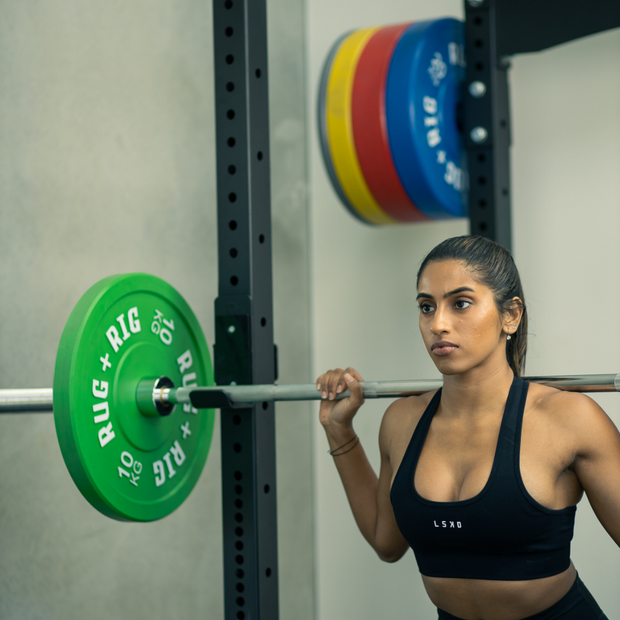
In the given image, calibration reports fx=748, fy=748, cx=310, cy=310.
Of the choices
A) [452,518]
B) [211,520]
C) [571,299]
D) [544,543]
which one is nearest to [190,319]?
[452,518]

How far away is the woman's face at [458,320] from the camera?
115 cm

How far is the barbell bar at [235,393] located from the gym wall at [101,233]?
0.50m

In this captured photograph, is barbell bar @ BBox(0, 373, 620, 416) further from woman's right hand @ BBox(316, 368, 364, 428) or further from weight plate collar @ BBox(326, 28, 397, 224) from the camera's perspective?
weight plate collar @ BBox(326, 28, 397, 224)

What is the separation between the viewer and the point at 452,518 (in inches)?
45.9

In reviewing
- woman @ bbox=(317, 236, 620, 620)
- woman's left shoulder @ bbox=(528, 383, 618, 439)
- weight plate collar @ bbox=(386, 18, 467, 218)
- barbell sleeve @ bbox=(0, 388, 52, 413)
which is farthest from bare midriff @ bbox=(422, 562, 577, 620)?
weight plate collar @ bbox=(386, 18, 467, 218)

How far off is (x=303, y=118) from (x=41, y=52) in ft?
4.03

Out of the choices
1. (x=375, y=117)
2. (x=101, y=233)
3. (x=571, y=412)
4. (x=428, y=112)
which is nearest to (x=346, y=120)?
(x=375, y=117)

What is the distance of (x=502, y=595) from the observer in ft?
3.81

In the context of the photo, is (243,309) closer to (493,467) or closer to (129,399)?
(129,399)

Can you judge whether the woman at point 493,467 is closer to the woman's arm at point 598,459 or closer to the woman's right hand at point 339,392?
the woman's arm at point 598,459

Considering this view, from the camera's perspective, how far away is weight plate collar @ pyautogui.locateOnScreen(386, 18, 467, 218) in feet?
6.37

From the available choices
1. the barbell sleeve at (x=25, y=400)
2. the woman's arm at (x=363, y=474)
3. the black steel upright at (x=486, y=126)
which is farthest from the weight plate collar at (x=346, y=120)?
the barbell sleeve at (x=25, y=400)

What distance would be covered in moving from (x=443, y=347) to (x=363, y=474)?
1.24 feet

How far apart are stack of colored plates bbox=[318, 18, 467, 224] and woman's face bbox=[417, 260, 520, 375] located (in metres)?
0.85
